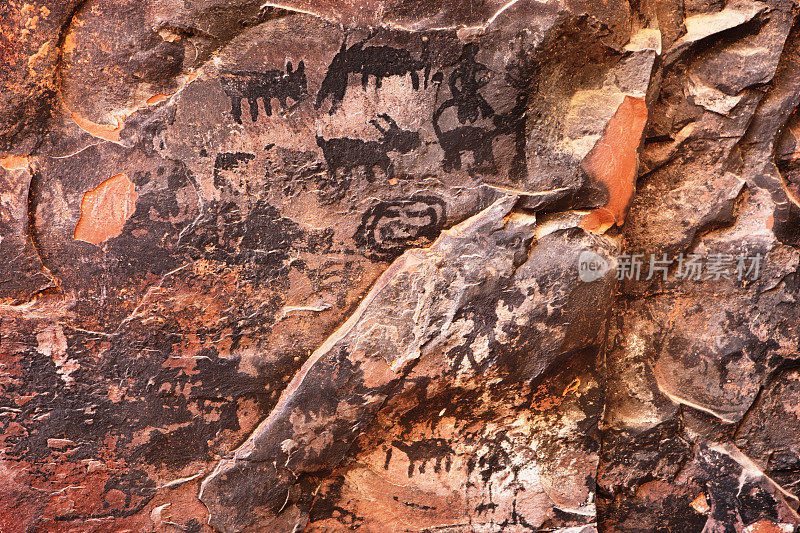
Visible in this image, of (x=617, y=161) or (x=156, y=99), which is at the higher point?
(x=156, y=99)

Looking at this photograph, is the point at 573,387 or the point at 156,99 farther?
the point at 573,387

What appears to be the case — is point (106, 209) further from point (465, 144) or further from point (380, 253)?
point (465, 144)

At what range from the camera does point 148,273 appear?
1.16 metres

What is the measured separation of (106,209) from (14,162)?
0.56 ft

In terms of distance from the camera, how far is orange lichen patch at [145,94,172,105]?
3.63 ft

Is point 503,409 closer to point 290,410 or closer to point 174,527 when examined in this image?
point 290,410

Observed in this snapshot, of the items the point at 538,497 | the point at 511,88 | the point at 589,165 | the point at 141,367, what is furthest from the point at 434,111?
the point at 538,497

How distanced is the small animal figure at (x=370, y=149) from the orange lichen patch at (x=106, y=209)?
381mm

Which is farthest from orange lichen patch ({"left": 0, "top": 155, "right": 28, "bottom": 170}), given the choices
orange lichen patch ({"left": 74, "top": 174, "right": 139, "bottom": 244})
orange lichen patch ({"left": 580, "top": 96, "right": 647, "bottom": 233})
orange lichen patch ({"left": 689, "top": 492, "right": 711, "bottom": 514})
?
orange lichen patch ({"left": 689, "top": 492, "right": 711, "bottom": 514})

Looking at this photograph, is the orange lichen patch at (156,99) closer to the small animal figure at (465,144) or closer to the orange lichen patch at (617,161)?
the small animal figure at (465,144)

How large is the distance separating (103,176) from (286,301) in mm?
425

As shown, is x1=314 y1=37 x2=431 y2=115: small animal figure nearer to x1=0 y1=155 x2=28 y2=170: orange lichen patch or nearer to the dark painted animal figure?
the dark painted animal figure

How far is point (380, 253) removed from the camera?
1259 mm

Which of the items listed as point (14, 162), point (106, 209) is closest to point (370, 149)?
point (106, 209)
